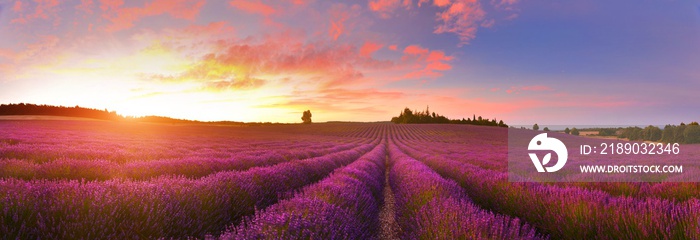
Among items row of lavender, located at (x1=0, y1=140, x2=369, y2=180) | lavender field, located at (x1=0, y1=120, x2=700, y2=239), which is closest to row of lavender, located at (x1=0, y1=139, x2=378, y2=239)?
lavender field, located at (x1=0, y1=120, x2=700, y2=239)

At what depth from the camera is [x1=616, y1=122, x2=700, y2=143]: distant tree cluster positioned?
59.2 metres

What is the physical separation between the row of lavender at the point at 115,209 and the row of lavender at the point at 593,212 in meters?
3.87

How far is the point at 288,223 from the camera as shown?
2629 millimetres

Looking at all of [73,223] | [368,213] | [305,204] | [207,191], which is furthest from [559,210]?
[73,223]

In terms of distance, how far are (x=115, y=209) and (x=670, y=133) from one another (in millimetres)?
92748

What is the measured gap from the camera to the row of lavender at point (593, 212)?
2678mm

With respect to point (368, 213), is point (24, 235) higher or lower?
higher

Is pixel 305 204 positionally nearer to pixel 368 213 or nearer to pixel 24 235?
pixel 368 213

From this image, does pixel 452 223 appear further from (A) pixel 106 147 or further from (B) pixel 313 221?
(A) pixel 106 147

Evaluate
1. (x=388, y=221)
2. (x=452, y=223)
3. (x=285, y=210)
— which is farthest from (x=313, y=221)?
(x=388, y=221)

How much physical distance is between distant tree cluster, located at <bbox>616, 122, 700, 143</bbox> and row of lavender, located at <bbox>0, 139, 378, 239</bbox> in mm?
83968

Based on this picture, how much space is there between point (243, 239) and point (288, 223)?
1.51 ft

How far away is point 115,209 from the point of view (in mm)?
2592

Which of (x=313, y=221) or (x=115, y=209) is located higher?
(x=115, y=209)
